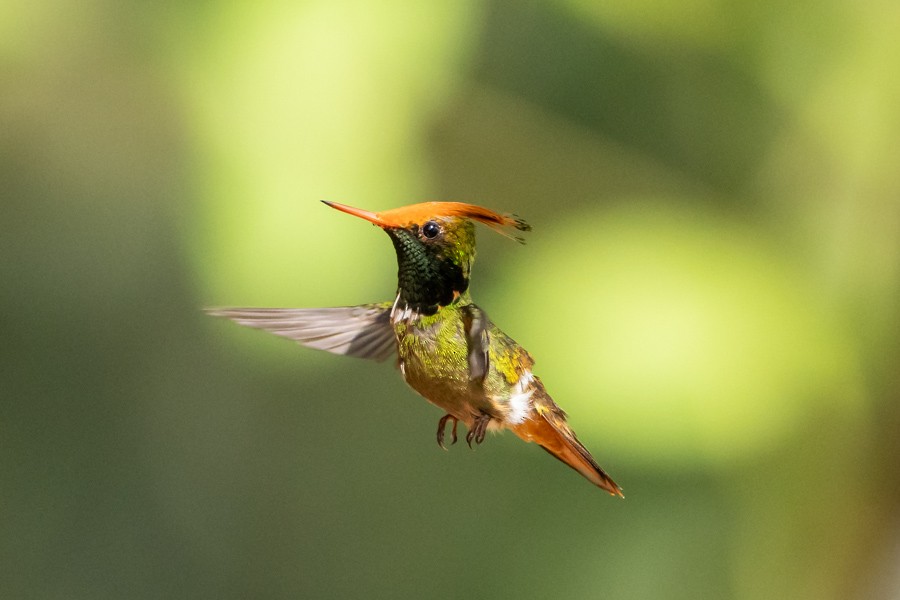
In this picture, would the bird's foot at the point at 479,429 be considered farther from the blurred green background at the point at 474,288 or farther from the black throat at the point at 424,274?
the blurred green background at the point at 474,288

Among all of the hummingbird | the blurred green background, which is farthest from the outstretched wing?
the blurred green background

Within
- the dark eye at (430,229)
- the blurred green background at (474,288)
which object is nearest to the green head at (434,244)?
the dark eye at (430,229)

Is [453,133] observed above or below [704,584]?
above

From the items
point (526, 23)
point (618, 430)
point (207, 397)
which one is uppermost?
point (526, 23)

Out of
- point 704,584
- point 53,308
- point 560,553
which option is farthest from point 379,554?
point 53,308

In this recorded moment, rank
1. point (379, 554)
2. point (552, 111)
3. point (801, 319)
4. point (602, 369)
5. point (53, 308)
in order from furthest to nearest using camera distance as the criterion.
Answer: point (379, 554) → point (53, 308) → point (552, 111) → point (801, 319) → point (602, 369)

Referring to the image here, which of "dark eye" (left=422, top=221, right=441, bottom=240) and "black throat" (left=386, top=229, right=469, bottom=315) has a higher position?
"dark eye" (left=422, top=221, right=441, bottom=240)

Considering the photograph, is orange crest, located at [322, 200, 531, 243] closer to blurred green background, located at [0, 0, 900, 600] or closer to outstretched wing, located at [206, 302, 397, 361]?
outstretched wing, located at [206, 302, 397, 361]

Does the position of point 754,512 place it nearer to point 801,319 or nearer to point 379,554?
point 801,319
